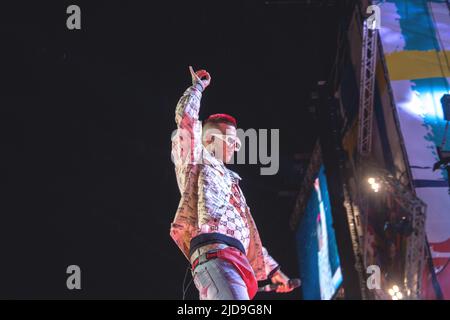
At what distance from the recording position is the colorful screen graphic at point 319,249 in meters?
8.34

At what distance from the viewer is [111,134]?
27.8 feet

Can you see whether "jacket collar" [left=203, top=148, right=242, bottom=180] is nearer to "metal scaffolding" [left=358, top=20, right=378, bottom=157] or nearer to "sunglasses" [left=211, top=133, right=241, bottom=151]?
"sunglasses" [left=211, top=133, right=241, bottom=151]

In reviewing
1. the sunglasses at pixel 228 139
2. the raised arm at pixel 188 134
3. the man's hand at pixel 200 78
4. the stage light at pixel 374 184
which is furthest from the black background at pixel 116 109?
the raised arm at pixel 188 134

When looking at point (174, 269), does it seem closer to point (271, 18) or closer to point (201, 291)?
point (271, 18)

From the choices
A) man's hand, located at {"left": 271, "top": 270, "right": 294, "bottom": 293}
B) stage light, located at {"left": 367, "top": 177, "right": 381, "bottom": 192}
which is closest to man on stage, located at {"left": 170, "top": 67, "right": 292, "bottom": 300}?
man's hand, located at {"left": 271, "top": 270, "right": 294, "bottom": 293}

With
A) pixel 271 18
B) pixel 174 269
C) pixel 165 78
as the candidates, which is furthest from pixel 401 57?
pixel 174 269

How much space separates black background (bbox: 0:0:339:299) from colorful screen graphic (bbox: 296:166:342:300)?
3.75 feet

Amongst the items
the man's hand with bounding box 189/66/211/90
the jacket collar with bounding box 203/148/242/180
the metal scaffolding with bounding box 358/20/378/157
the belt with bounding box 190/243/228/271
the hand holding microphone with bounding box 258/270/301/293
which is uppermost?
the metal scaffolding with bounding box 358/20/378/157

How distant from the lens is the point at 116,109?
829cm

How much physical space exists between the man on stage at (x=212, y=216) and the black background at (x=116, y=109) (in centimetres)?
479

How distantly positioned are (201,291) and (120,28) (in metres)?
6.04

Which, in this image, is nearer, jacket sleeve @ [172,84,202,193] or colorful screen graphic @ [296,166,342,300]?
jacket sleeve @ [172,84,202,193]

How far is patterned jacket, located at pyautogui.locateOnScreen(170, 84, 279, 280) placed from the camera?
2348mm

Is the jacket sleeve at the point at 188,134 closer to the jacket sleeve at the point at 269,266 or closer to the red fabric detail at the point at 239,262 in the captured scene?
the red fabric detail at the point at 239,262
